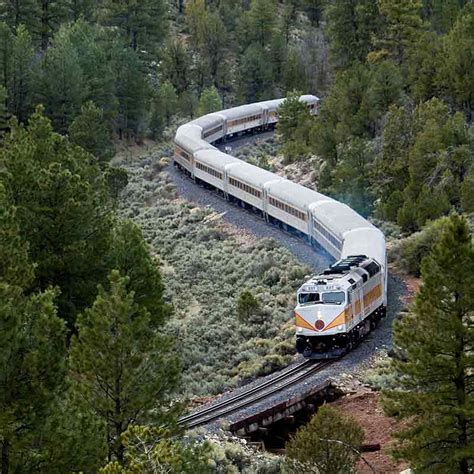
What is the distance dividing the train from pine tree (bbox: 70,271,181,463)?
11.8 meters

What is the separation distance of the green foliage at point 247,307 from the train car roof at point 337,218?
4625 mm

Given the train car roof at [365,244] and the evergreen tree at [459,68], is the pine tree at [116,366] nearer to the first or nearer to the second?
the train car roof at [365,244]

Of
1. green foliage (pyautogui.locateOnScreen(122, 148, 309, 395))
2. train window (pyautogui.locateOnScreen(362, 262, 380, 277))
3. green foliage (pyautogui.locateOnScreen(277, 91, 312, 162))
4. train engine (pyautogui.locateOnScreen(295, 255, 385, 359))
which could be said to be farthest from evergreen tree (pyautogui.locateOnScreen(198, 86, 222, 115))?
train engine (pyautogui.locateOnScreen(295, 255, 385, 359))

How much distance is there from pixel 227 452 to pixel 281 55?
8433cm

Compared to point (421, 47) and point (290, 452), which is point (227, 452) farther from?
point (421, 47)

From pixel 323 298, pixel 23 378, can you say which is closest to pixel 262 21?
pixel 323 298

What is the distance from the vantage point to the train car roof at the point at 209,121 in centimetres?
7872

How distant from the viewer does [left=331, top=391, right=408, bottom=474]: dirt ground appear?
80.4 ft

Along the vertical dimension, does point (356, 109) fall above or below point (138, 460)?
below

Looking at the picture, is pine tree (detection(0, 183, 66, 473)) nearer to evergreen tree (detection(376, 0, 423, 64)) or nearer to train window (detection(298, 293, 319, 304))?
train window (detection(298, 293, 319, 304))

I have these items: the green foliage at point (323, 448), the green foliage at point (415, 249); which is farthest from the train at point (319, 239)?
the green foliage at point (323, 448)

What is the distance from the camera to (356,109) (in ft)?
222

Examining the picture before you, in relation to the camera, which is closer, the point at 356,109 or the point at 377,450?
the point at 377,450

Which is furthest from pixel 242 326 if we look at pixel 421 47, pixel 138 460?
pixel 421 47
